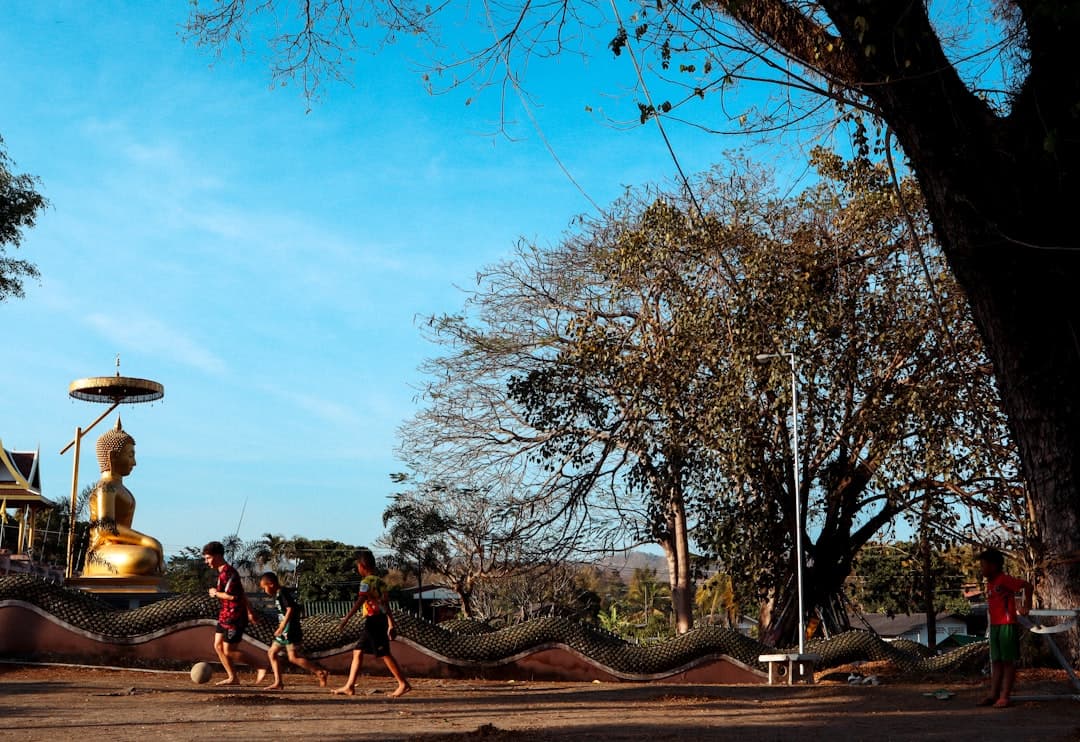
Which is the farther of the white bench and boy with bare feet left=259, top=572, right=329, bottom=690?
the white bench

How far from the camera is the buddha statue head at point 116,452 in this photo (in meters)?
36.3

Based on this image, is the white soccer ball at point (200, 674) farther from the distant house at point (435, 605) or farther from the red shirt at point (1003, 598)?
the distant house at point (435, 605)

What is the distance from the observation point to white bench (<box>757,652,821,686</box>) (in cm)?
1741

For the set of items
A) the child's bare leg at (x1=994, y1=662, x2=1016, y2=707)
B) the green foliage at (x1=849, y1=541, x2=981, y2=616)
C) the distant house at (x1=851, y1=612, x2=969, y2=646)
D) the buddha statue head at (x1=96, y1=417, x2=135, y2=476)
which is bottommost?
the distant house at (x1=851, y1=612, x2=969, y2=646)

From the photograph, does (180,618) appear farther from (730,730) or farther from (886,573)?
(886,573)

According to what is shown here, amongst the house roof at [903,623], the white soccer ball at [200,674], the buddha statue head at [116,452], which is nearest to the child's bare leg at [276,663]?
the white soccer ball at [200,674]

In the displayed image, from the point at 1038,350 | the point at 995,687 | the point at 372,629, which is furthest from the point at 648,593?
the point at 1038,350

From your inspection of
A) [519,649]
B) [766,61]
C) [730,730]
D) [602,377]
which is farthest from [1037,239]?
[602,377]

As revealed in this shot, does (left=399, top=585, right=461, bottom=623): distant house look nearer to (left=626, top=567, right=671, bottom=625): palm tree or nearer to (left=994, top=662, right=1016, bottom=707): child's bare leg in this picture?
(left=626, top=567, right=671, bottom=625): palm tree

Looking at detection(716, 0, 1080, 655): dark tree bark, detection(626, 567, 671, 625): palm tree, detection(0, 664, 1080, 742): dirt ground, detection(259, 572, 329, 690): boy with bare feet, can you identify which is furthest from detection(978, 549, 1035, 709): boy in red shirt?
detection(626, 567, 671, 625): palm tree

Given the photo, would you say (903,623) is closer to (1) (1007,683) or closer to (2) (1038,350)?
(1) (1007,683)

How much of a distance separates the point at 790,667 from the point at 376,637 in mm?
8272

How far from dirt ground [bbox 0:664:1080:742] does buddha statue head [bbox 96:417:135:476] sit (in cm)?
2264

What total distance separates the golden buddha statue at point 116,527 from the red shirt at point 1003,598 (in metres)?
26.4
